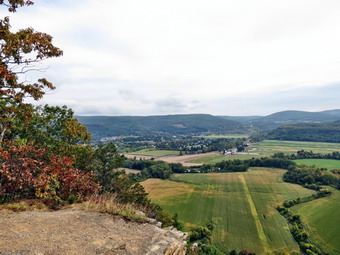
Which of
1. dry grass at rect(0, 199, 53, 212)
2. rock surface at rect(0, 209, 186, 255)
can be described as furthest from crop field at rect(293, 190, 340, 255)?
dry grass at rect(0, 199, 53, 212)

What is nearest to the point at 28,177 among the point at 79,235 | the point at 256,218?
the point at 79,235

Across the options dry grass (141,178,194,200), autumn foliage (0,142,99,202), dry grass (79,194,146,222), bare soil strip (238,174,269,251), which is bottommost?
dry grass (141,178,194,200)

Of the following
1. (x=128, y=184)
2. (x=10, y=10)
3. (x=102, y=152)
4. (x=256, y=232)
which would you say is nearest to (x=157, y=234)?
(x=10, y=10)

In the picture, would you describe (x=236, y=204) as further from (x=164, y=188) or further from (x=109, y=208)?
(x=109, y=208)

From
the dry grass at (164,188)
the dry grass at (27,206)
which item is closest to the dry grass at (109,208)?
the dry grass at (27,206)

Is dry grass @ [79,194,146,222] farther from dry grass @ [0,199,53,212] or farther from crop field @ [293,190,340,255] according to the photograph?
crop field @ [293,190,340,255]

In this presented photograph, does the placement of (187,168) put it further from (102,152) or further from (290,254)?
(102,152)

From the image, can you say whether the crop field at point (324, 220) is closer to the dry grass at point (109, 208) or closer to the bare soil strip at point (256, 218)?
the bare soil strip at point (256, 218)
